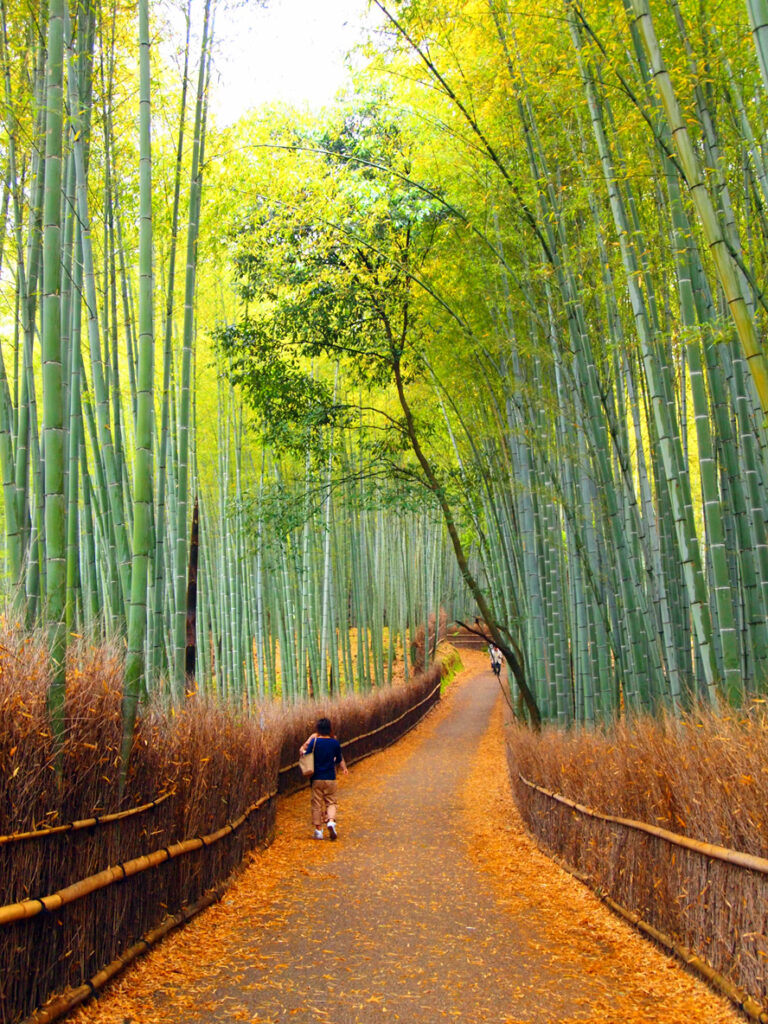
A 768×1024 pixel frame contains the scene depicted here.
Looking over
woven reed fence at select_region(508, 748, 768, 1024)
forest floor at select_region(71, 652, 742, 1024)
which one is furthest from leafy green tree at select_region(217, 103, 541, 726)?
woven reed fence at select_region(508, 748, 768, 1024)

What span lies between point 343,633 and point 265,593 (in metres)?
1.44

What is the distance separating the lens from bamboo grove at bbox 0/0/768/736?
351cm

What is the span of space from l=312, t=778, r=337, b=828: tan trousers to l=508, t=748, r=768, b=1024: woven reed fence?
1898mm

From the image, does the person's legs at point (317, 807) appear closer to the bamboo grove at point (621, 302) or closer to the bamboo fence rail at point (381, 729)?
the bamboo fence rail at point (381, 729)

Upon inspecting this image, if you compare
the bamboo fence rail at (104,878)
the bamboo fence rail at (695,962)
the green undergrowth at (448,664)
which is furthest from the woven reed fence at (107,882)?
the green undergrowth at (448,664)

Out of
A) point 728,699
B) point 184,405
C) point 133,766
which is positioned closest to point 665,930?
point 728,699

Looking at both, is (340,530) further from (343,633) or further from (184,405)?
(184,405)

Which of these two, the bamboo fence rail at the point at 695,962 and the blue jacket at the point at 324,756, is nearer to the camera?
the bamboo fence rail at the point at 695,962

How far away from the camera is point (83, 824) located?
271 centimetres

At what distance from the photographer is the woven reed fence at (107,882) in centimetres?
231

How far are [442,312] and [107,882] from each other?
206 inches

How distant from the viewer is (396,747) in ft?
40.0

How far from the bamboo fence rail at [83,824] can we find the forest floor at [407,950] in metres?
0.50

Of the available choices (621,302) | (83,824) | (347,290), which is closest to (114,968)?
(83,824)
